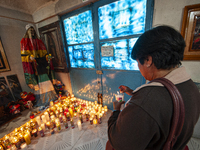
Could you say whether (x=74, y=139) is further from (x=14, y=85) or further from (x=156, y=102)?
(x=14, y=85)

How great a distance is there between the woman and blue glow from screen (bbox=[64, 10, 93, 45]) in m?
1.84

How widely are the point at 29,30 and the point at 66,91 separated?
2033mm

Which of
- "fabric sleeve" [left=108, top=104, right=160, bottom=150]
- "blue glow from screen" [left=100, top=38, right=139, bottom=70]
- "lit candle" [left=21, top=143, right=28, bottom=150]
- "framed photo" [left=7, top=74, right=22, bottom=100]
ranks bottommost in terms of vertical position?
"lit candle" [left=21, top=143, right=28, bottom=150]

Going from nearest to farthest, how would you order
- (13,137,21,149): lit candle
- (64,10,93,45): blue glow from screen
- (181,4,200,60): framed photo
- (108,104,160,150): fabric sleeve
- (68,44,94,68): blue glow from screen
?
(108,104,160,150): fabric sleeve → (181,4,200,60): framed photo → (13,137,21,149): lit candle → (64,10,93,45): blue glow from screen → (68,44,94,68): blue glow from screen

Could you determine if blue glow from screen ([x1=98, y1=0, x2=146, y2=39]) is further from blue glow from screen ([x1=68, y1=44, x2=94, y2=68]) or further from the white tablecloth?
the white tablecloth

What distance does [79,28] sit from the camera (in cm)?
223

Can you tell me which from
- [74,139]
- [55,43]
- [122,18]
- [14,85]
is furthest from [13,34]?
[74,139]

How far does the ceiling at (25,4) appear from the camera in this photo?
2252mm

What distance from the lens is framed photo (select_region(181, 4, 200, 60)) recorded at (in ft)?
3.80

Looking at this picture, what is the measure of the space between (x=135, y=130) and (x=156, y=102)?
0.19 m

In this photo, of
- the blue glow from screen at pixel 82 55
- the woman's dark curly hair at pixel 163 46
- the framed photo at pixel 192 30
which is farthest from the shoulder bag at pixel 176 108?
the blue glow from screen at pixel 82 55

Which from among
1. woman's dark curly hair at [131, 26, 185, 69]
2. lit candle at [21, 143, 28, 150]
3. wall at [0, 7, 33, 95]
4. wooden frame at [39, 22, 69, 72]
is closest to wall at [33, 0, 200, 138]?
woman's dark curly hair at [131, 26, 185, 69]

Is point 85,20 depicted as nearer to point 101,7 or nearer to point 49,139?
point 101,7

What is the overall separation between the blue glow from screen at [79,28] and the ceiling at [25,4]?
753mm
